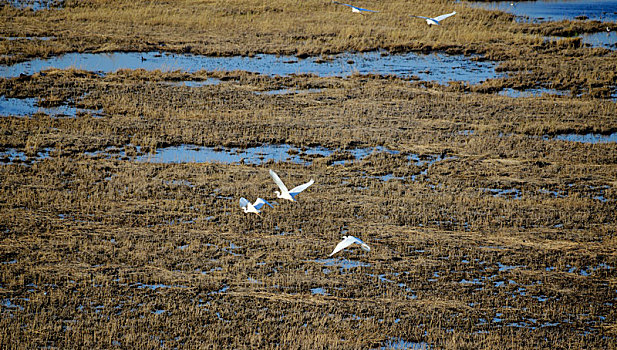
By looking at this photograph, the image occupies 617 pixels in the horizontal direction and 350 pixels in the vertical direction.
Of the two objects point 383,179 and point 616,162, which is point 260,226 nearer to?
point 383,179

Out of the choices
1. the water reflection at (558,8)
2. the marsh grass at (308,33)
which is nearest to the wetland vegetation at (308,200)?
the marsh grass at (308,33)

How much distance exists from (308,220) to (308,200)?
1181 millimetres

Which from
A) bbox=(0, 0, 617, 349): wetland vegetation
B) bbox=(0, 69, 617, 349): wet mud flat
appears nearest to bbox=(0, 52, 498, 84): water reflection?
bbox=(0, 0, 617, 349): wetland vegetation

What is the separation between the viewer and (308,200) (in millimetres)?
17203

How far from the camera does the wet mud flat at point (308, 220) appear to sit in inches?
475

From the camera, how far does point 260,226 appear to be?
1574 cm

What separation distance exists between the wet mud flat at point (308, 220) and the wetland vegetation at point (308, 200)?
0.18ft

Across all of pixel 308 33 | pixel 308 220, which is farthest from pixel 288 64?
pixel 308 220

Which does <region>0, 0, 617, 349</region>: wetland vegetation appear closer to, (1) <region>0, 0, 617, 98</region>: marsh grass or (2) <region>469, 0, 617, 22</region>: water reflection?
(1) <region>0, 0, 617, 98</region>: marsh grass

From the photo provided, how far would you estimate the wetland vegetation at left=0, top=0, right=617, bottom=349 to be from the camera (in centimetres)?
1216

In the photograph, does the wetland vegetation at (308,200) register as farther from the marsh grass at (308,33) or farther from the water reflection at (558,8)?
the water reflection at (558,8)

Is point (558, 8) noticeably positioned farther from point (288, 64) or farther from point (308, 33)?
point (288, 64)

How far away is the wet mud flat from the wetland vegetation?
0.06m

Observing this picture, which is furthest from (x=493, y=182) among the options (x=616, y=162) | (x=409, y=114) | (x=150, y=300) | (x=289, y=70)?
(x=289, y=70)
